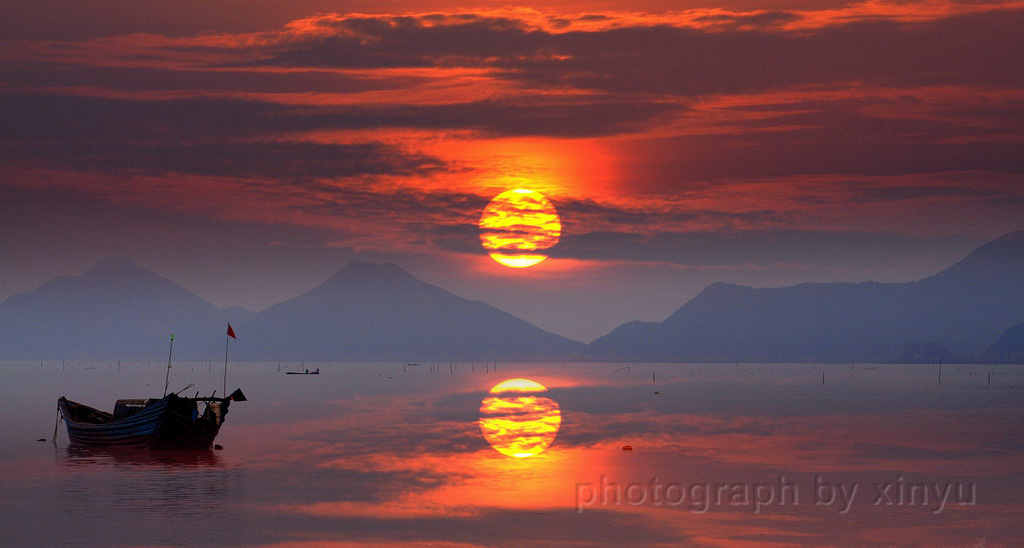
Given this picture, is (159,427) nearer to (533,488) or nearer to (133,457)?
(133,457)

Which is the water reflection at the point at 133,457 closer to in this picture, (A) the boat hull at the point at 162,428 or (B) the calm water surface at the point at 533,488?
(B) the calm water surface at the point at 533,488

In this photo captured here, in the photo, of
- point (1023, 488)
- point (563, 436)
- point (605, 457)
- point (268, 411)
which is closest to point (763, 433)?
point (563, 436)

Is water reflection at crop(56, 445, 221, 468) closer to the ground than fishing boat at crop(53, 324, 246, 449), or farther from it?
closer to the ground

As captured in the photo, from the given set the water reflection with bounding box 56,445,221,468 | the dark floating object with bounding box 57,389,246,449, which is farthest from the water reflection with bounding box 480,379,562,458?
the dark floating object with bounding box 57,389,246,449

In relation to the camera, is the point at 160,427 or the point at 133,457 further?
the point at 160,427

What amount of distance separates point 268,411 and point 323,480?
6622 centimetres

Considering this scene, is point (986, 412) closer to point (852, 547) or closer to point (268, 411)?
point (268, 411)

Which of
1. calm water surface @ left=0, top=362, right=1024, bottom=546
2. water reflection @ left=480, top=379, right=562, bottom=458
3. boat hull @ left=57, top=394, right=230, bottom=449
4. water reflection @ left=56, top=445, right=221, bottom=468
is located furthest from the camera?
water reflection @ left=480, top=379, right=562, bottom=458

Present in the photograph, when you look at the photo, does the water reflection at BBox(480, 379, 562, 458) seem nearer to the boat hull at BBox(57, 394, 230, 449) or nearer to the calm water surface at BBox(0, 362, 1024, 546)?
the calm water surface at BBox(0, 362, 1024, 546)

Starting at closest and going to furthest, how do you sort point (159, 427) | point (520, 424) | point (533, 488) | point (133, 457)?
point (533, 488), point (133, 457), point (159, 427), point (520, 424)

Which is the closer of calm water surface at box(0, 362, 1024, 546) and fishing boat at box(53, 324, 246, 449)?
calm water surface at box(0, 362, 1024, 546)

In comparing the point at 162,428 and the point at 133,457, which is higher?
the point at 162,428

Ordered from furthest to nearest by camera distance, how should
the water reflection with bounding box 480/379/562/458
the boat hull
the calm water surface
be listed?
the water reflection with bounding box 480/379/562/458 → the boat hull → the calm water surface

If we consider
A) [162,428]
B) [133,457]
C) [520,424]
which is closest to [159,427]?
[162,428]
